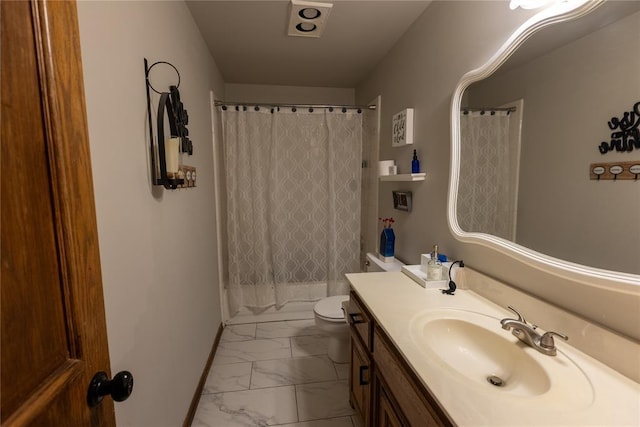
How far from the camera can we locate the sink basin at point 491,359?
30.6 inches

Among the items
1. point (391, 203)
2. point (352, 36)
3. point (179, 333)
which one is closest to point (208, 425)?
point (179, 333)

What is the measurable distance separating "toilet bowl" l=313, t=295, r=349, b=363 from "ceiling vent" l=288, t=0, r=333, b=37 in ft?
6.33

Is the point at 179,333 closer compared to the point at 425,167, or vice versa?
the point at 179,333

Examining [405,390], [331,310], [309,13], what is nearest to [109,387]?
[405,390]

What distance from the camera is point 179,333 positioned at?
155 cm

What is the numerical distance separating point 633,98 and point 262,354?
8.02 ft

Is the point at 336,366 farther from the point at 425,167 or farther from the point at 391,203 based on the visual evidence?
the point at 425,167

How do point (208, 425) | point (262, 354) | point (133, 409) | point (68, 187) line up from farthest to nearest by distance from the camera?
point (262, 354) < point (208, 425) < point (133, 409) < point (68, 187)

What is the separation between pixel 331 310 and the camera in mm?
2221

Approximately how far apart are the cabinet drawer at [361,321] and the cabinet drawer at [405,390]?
0.06m

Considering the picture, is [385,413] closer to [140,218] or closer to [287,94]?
[140,218]

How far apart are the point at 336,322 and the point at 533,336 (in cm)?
135

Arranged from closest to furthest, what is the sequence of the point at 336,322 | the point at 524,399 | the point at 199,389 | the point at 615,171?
the point at 524,399 < the point at 615,171 < the point at 199,389 < the point at 336,322

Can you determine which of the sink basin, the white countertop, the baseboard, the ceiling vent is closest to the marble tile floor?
the baseboard
